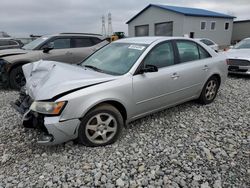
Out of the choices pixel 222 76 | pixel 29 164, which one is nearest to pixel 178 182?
pixel 29 164

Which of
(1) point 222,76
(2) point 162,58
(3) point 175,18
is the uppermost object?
(3) point 175,18

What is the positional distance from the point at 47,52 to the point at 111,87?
418 centimetres

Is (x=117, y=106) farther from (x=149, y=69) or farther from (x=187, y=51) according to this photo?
(x=187, y=51)

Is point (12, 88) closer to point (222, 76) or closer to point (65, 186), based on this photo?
point (65, 186)

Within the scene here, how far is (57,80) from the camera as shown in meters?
2.78

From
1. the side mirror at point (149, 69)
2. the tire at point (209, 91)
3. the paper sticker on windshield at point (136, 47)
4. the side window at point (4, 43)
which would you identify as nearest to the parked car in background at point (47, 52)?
the paper sticker on windshield at point (136, 47)

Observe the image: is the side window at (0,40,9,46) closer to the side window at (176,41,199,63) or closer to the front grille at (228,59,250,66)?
the side window at (176,41,199,63)

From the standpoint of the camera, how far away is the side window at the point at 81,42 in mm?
6957

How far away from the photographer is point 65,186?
2.29 m

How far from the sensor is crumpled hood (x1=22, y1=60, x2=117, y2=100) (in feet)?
8.58

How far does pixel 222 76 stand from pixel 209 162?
2669 millimetres

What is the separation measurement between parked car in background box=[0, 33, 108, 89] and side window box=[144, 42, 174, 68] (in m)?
3.88

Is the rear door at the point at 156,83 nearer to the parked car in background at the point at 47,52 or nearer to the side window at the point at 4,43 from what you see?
the parked car in background at the point at 47,52

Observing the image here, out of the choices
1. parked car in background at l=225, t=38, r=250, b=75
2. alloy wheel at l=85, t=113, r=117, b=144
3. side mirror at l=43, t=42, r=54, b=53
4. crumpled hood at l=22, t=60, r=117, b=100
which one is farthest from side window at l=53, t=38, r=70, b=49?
parked car in background at l=225, t=38, r=250, b=75
